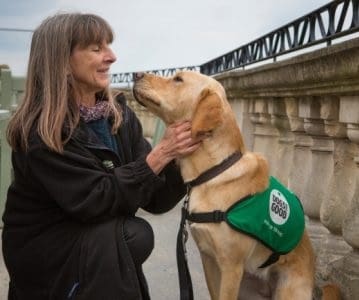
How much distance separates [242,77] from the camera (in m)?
3.75

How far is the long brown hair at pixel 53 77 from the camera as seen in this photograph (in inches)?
88.3

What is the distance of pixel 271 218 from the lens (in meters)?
2.32

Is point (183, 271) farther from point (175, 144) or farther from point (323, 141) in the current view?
point (323, 141)

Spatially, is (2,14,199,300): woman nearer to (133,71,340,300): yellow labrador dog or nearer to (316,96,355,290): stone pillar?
(133,71,340,300): yellow labrador dog

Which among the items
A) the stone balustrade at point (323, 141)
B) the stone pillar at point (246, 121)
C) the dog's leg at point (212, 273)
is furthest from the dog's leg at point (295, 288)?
the stone pillar at point (246, 121)

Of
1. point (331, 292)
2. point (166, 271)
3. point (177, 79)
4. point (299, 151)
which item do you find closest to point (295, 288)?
point (331, 292)

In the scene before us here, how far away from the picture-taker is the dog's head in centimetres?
232

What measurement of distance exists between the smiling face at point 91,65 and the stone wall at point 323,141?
842mm

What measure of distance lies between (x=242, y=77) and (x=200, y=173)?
4.87 feet

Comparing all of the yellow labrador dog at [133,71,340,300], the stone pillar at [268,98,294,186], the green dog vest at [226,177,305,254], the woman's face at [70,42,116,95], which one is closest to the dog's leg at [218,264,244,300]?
the yellow labrador dog at [133,71,340,300]

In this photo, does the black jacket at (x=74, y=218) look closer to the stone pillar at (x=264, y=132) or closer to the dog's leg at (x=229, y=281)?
the dog's leg at (x=229, y=281)

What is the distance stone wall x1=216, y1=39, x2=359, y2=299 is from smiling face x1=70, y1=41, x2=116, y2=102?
842mm

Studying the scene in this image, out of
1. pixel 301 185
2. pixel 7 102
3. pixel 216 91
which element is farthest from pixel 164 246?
pixel 7 102

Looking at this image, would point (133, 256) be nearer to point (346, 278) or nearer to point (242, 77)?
point (346, 278)
